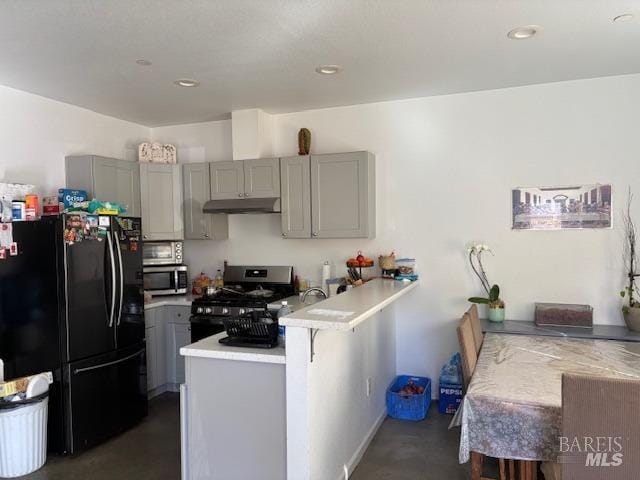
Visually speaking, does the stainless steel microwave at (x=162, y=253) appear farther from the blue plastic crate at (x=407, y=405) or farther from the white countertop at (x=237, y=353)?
the blue plastic crate at (x=407, y=405)

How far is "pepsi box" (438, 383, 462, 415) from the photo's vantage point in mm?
3828

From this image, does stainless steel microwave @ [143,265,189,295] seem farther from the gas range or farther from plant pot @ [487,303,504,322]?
plant pot @ [487,303,504,322]

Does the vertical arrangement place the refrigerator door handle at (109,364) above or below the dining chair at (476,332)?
below

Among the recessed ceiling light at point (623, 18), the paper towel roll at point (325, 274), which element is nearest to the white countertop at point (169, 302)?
the paper towel roll at point (325, 274)

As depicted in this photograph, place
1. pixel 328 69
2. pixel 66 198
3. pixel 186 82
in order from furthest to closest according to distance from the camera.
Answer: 1. pixel 66 198
2. pixel 186 82
3. pixel 328 69

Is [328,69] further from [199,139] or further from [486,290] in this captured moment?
[486,290]

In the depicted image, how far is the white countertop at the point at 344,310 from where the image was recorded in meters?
2.15

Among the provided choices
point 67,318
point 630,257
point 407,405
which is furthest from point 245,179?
point 630,257

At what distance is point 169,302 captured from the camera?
4.31 m

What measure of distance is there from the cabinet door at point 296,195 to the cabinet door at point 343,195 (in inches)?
2.0

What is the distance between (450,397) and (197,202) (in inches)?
113

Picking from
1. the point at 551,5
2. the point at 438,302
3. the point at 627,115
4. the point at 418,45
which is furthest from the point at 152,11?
the point at 627,115

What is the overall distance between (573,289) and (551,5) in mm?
2230

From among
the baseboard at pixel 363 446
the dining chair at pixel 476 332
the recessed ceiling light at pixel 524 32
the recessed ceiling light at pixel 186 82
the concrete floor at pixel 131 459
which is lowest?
the concrete floor at pixel 131 459
